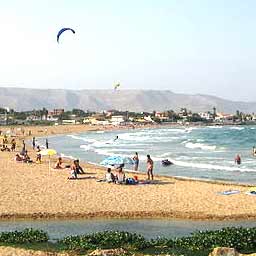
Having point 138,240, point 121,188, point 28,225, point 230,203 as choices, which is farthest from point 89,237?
point 121,188

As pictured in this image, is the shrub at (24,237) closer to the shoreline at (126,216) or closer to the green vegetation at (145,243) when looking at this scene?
the green vegetation at (145,243)

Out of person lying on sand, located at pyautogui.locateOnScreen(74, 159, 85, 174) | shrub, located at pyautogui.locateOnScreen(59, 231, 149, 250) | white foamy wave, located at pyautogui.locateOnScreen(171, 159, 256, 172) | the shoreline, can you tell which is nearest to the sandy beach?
the shoreline

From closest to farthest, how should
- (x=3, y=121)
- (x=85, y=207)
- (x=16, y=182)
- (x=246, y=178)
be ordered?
(x=85, y=207)
(x=16, y=182)
(x=246, y=178)
(x=3, y=121)

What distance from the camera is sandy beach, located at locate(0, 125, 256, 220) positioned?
18.4 meters

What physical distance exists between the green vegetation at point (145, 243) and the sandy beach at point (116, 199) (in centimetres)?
444

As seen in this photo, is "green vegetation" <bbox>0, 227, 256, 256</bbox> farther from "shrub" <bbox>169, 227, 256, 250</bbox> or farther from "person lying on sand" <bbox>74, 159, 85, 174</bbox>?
"person lying on sand" <bbox>74, 159, 85, 174</bbox>

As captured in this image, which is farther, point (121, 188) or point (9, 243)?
point (121, 188)

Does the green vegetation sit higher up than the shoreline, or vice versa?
the green vegetation

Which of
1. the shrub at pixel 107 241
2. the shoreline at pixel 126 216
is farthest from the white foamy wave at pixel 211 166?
the shrub at pixel 107 241

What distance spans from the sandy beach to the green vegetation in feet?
14.6

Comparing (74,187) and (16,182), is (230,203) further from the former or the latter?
(16,182)

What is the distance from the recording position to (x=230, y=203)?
2031cm

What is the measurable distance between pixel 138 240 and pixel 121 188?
33.9 ft

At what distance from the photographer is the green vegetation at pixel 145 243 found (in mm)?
12827
